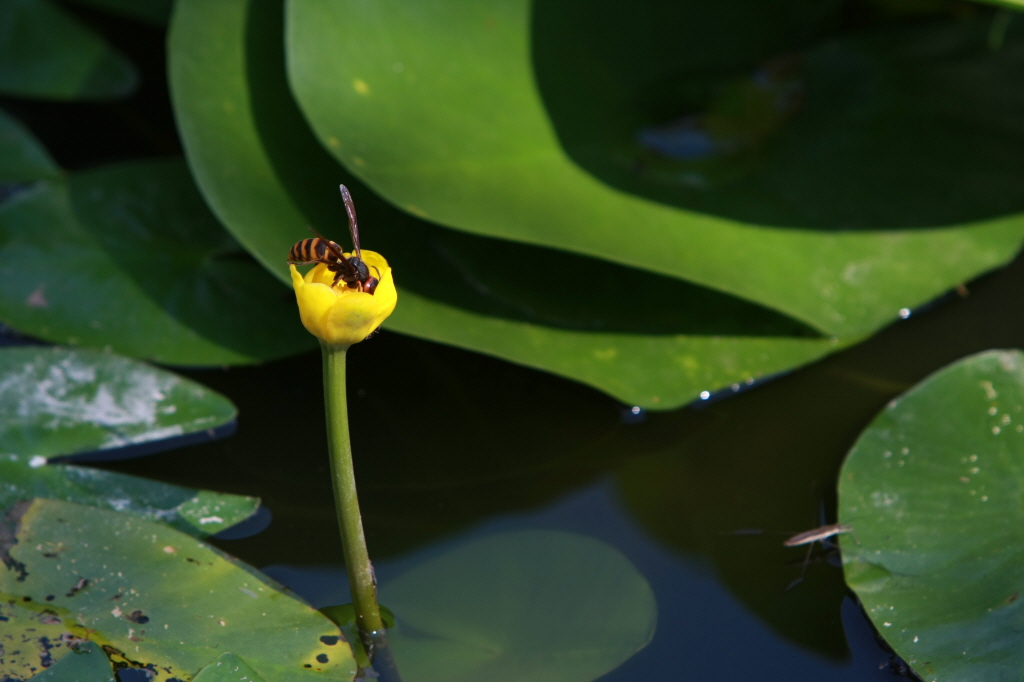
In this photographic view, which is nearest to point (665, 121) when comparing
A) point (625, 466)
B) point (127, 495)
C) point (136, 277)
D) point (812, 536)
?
point (625, 466)

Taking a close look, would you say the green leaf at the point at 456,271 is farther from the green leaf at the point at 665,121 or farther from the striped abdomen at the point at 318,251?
the striped abdomen at the point at 318,251

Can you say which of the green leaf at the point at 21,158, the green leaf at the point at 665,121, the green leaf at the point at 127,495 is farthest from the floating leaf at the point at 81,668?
the green leaf at the point at 21,158

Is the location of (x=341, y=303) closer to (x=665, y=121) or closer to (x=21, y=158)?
(x=665, y=121)

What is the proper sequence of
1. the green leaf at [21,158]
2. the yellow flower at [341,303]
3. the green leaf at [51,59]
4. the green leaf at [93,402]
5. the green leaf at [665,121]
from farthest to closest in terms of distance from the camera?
the green leaf at [51,59], the green leaf at [21,158], the green leaf at [665,121], the green leaf at [93,402], the yellow flower at [341,303]

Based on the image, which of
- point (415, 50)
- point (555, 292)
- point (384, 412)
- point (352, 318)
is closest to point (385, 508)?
point (384, 412)

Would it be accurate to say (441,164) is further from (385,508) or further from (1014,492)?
(1014,492)

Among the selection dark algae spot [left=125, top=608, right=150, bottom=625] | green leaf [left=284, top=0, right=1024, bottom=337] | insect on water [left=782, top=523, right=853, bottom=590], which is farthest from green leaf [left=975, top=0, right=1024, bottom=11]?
dark algae spot [left=125, top=608, right=150, bottom=625]
